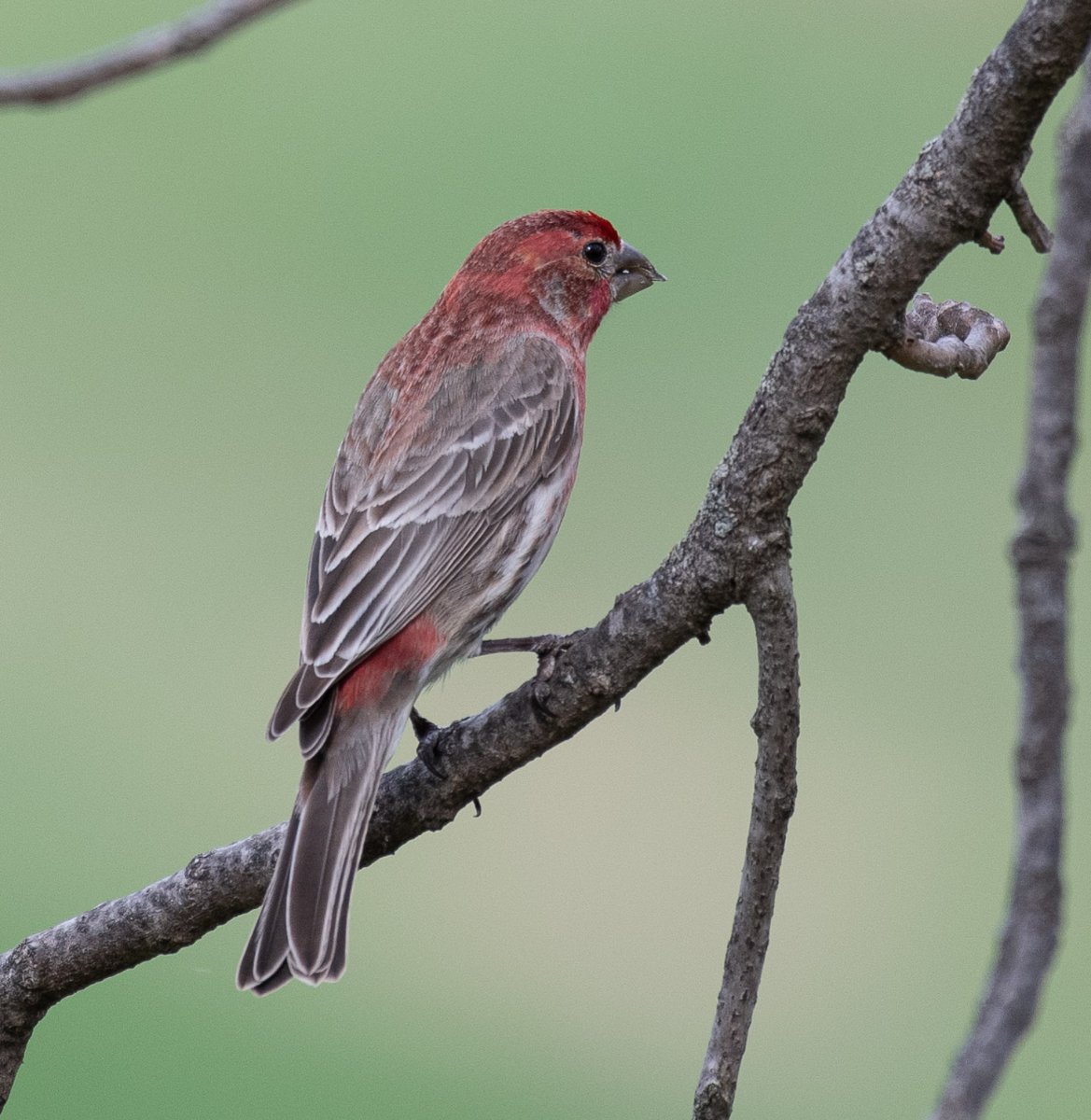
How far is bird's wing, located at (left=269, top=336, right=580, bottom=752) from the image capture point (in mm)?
4094

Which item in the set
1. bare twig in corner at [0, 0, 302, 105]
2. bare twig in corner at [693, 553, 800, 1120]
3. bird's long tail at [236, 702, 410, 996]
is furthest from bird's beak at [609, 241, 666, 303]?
bare twig in corner at [0, 0, 302, 105]

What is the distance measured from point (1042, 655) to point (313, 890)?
2322 mm

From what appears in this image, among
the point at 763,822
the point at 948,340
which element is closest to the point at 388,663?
the point at 763,822

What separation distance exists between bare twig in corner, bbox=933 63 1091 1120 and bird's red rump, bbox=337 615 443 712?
8.77 ft

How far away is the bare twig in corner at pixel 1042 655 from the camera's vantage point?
1.44 metres

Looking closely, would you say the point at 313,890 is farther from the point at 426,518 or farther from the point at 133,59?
the point at 133,59

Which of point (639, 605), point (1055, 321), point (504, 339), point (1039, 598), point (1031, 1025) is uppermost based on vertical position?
point (504, 339)

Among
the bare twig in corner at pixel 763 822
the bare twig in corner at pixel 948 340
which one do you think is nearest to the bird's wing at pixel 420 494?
the bare twig in corner at pixel 763 822

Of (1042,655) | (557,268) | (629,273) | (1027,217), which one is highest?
(629,273)

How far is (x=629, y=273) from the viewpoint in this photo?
5.61 meters

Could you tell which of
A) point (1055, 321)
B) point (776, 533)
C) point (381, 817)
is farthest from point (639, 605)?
point (1055, 321)

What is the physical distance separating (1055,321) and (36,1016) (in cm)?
310

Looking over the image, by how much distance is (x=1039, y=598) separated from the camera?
60.0 inches

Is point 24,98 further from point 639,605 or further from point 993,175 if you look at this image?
point 639,605
